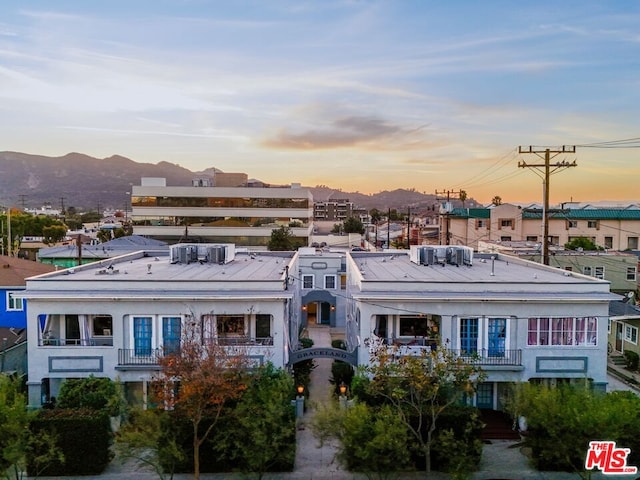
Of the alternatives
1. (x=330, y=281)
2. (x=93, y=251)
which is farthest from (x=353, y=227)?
(x=330, y=281)

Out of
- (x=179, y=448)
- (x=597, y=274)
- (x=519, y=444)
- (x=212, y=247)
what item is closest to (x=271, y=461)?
(x=179, y=448)

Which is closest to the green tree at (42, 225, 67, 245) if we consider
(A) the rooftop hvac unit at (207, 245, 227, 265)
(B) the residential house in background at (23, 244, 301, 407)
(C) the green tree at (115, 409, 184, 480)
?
(A) the rooftop hvac unit at (207, 245, 227, 265)

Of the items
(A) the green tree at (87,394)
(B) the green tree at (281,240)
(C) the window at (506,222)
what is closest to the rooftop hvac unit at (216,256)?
(A) the green tree at (87,394)

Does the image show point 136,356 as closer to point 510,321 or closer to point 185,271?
point 185,271

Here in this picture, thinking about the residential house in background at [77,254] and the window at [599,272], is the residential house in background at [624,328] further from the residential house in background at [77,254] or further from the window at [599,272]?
the residential house in background at [77,254]

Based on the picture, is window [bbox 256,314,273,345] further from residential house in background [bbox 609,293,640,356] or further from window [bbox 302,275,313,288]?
residential house in background [bbox 609,293,640,356]

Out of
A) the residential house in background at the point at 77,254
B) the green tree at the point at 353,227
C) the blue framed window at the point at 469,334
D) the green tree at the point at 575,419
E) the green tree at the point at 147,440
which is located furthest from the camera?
the green tree at the point at 353,227
